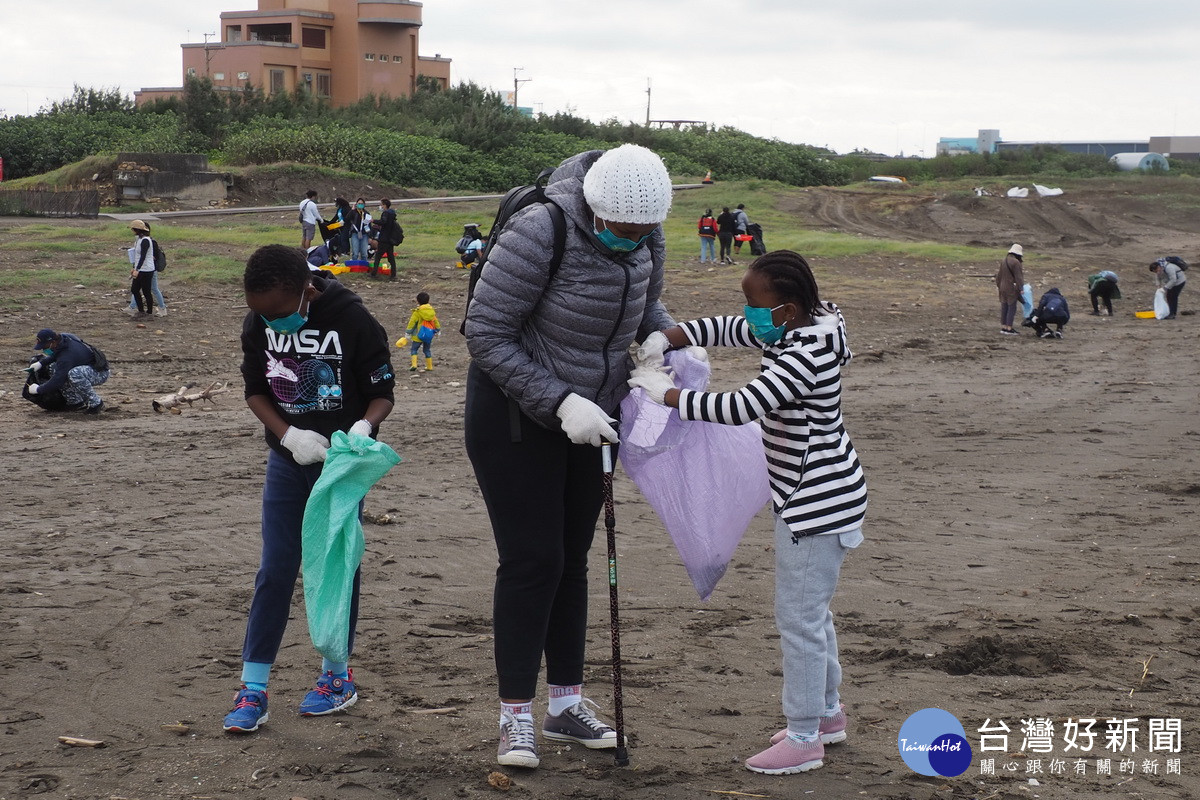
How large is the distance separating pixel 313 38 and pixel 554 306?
192 ft

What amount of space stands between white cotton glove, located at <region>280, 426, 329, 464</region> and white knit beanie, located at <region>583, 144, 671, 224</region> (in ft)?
3.96

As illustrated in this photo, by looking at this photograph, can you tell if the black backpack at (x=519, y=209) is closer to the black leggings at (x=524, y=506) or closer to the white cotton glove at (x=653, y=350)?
the black leggings at (x=524, y=506)

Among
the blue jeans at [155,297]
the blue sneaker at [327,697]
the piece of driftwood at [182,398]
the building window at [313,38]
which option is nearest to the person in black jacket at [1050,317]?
the piece of driftwood at [182,398]

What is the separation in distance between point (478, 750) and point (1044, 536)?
4.27m

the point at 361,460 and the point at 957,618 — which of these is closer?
the point at 361,460

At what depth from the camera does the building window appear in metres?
56.6

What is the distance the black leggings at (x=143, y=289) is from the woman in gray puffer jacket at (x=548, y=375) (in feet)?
45.6

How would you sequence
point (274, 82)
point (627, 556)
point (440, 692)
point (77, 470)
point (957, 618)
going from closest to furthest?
point (440, 692) → point (957, 618) → point (627, 556) → point (77, 470) → point (274, 82)

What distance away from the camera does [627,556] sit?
20.5ft

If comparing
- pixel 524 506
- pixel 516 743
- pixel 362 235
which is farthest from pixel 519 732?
pixel 362 235

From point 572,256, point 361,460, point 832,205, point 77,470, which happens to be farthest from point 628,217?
point 832,205

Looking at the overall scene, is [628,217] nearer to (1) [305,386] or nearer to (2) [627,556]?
(1) [305,386]

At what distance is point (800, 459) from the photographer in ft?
11.6

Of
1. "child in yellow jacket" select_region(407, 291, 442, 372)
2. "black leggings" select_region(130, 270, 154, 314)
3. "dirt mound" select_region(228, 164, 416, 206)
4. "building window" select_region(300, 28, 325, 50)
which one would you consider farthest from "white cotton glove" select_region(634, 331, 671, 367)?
"building window" select_region(300, 28, 325, 50)
